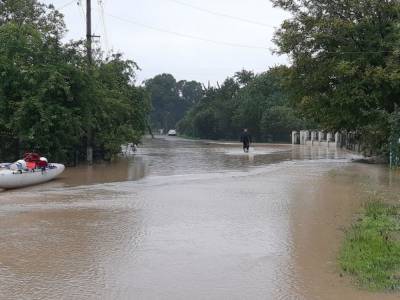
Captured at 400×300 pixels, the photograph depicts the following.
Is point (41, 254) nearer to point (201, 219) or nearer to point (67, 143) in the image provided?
point (201, 219)

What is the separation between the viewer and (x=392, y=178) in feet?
68.7

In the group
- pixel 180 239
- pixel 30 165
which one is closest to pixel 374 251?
pixel 180 239

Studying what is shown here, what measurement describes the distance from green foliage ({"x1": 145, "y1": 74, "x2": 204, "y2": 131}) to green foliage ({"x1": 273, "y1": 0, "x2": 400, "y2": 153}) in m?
117

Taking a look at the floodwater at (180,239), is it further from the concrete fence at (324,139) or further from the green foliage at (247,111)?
the green foliage at (247,111)

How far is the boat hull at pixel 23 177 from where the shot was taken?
18469mm

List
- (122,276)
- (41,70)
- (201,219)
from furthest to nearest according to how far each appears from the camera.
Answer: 1. (41,70)
2. (201,219)
3. (122,276)

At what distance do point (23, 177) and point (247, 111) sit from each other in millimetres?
56853

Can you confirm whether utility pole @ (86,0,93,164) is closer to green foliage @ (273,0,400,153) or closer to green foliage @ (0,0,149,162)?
green foliage @ (0,0,149,162)

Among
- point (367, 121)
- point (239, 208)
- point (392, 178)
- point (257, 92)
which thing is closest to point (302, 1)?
point (367, 121)

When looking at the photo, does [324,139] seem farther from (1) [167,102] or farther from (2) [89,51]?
(1) [167,102]

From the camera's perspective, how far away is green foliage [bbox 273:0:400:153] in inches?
1069

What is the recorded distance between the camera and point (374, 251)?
8.80 metres

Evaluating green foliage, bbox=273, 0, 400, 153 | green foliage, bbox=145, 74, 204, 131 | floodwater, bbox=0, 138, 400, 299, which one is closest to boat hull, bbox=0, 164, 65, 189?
floodwater, bbox=0, 138, 400, 299

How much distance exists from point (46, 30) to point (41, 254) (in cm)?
2051
